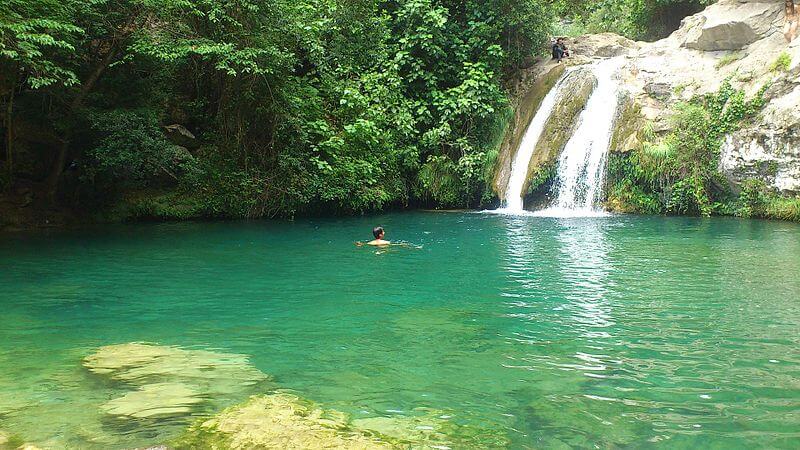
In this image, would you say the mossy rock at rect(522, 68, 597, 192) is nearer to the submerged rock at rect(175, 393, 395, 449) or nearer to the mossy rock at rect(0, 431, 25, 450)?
the submerged rock at rect(175, 393, 395, 449)

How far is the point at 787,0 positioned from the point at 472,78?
9.04 metres

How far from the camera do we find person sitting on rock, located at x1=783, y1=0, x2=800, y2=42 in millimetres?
17141

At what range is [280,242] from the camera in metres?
13.1

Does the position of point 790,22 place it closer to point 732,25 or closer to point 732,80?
point 732,25

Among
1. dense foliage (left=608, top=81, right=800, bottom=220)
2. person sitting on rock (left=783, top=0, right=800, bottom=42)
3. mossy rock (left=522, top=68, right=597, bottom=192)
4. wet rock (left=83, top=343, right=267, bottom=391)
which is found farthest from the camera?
mossy rock (left=522, top=68, right=597, bottom=192)

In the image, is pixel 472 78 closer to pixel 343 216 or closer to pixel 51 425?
pixel 343 216

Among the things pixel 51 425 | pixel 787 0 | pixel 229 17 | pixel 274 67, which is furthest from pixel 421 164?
pixel 51 425

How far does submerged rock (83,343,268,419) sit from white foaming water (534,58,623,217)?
43.6ft

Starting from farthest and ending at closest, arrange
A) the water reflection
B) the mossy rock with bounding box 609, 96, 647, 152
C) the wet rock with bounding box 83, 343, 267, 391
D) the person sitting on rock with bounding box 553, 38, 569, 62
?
the person sitting on rock with bounding box 553, 38, 569, 62
the mossy rock with bounding box 609, 96, 647, 152
the water reflection
the wet rock with bounding box 83, 343, 267, 391

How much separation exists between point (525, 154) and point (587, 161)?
1976 mm

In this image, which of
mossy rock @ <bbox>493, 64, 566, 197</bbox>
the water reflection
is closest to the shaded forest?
mossy rock @ <bbox>493, 64, 566, 197</bbox>

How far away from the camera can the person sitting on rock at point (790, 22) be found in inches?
675

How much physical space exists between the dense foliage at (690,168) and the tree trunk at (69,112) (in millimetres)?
13354

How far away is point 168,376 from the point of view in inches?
200
